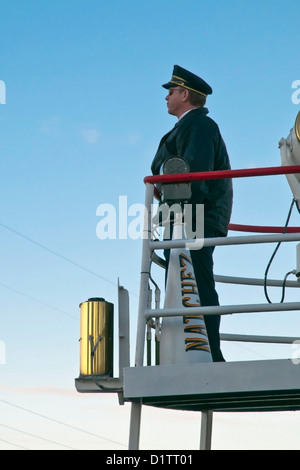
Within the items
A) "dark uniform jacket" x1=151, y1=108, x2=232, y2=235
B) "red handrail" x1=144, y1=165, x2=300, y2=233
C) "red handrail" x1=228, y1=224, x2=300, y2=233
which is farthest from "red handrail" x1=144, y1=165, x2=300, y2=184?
"red handrail" x1=228, y1=224, x2=300, y2=233

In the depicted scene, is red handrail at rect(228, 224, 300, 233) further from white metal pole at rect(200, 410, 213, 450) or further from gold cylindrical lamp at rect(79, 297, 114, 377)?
gold cylindrical lamp at rect(79, 297, 114, 377)

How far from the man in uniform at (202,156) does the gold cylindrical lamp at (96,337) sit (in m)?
0.73

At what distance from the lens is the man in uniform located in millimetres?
6418

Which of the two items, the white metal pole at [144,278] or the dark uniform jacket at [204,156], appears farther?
the dark uniform jacket at [204,156]

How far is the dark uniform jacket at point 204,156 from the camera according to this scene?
652cm

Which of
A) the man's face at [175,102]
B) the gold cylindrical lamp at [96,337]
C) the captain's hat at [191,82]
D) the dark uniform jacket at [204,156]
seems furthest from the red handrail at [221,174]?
the captain's hat at [191,82]

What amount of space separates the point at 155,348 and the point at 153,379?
476 mm

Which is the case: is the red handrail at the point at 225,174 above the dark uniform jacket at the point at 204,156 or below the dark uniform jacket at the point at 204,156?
below

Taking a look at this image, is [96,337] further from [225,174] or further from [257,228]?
[257,228]

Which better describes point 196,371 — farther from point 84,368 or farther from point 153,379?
point 84,368

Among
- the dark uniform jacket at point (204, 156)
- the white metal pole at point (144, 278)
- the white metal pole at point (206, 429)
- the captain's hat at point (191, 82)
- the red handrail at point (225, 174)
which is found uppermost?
the captain's hat at point (191, 82)

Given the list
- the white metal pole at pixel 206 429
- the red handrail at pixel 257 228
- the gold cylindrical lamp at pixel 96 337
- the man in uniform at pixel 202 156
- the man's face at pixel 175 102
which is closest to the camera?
the gold cylindrical lamp at pixel 96 337

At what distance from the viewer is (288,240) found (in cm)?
567

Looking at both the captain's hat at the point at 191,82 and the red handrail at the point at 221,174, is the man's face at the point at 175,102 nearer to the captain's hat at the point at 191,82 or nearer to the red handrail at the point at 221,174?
the captain's hat at the point at 191,82
